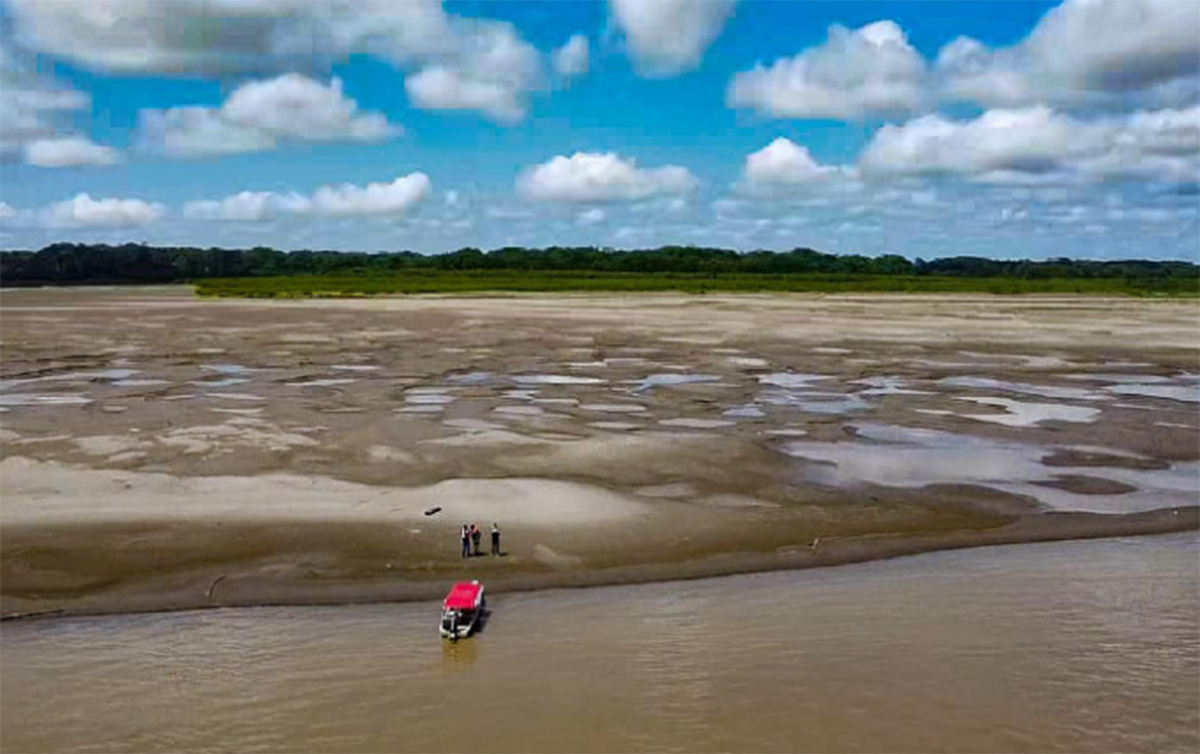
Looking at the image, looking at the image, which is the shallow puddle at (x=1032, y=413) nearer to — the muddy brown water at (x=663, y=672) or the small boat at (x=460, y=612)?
the muddy brown water at (x=663, y=672)

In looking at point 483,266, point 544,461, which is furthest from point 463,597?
point 483,266

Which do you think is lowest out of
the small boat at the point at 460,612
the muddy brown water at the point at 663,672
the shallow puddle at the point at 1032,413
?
the muddy brown water at the point at 663,672

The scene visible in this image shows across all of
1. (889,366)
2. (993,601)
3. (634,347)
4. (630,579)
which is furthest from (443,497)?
(634,347)

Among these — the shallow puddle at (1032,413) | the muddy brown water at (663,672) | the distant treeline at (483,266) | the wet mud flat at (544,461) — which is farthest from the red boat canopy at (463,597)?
the distant treeline at (483,266)

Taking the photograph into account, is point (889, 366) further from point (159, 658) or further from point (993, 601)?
point (159, 658)

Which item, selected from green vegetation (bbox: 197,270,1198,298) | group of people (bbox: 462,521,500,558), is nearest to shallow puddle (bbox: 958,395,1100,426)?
group of people (bbox: 462,521,500,558)

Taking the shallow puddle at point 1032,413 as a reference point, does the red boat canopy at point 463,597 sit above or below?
below
